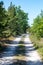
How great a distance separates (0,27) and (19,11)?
10446 centimetres

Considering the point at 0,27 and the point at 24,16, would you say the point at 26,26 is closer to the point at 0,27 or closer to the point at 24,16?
the point at 24,16

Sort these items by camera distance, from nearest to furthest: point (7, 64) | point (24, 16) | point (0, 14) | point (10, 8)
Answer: point (7, 64) < point (0, 14) < point (10, 8) < point (24, 16)

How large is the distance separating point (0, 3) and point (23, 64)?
1684 cm

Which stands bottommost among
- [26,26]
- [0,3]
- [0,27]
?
[0,27]

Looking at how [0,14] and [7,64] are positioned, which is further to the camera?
[0,14]

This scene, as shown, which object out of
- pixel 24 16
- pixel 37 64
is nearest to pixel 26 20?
pixel 24 16

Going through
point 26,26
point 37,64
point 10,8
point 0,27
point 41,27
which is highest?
point 26,26

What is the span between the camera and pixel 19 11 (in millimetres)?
137000

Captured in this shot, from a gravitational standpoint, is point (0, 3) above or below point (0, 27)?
above

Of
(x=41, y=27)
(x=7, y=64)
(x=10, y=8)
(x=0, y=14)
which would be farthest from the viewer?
(x=10, y=8)

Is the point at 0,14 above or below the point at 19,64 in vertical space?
above

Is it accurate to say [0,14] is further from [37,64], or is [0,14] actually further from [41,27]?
[37,64]

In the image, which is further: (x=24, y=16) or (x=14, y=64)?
(x=24, y=16)

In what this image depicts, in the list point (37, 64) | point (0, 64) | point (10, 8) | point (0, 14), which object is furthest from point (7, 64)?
point (10, 8)
